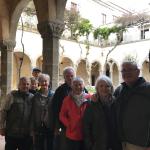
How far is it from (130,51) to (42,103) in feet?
89.1

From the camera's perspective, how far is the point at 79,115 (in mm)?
3590

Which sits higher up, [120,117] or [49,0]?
[49,0]

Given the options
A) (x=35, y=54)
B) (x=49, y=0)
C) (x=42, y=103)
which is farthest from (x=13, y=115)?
(x=35, y=54)

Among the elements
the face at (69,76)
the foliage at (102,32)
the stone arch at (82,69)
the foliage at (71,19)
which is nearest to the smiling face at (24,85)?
the face at (69,76)

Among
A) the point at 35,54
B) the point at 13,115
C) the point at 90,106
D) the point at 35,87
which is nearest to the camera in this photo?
the point at 90,106

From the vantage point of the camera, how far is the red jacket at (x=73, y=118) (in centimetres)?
358

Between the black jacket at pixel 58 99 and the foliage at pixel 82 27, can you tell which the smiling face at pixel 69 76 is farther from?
the foliage at pixel 82 27

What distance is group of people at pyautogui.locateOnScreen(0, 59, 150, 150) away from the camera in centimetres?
293

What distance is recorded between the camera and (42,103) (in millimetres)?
4250

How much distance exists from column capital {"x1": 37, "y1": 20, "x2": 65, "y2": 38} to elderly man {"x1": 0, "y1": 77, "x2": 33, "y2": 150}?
2.81m

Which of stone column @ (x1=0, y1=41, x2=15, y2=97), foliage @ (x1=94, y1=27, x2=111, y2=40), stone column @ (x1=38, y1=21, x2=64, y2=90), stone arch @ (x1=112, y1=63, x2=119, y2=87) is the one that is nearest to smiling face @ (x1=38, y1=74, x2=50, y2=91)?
stone column @ (x1=38, y1=21, x2=64, y2=90)

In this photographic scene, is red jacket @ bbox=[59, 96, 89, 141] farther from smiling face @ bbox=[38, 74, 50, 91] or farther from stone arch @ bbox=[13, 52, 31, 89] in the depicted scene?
stone arch @ bbox=[13, 52, 31, 89]

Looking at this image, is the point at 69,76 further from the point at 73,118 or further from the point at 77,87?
the point at 73,118

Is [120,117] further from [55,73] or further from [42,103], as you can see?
[55,73]
